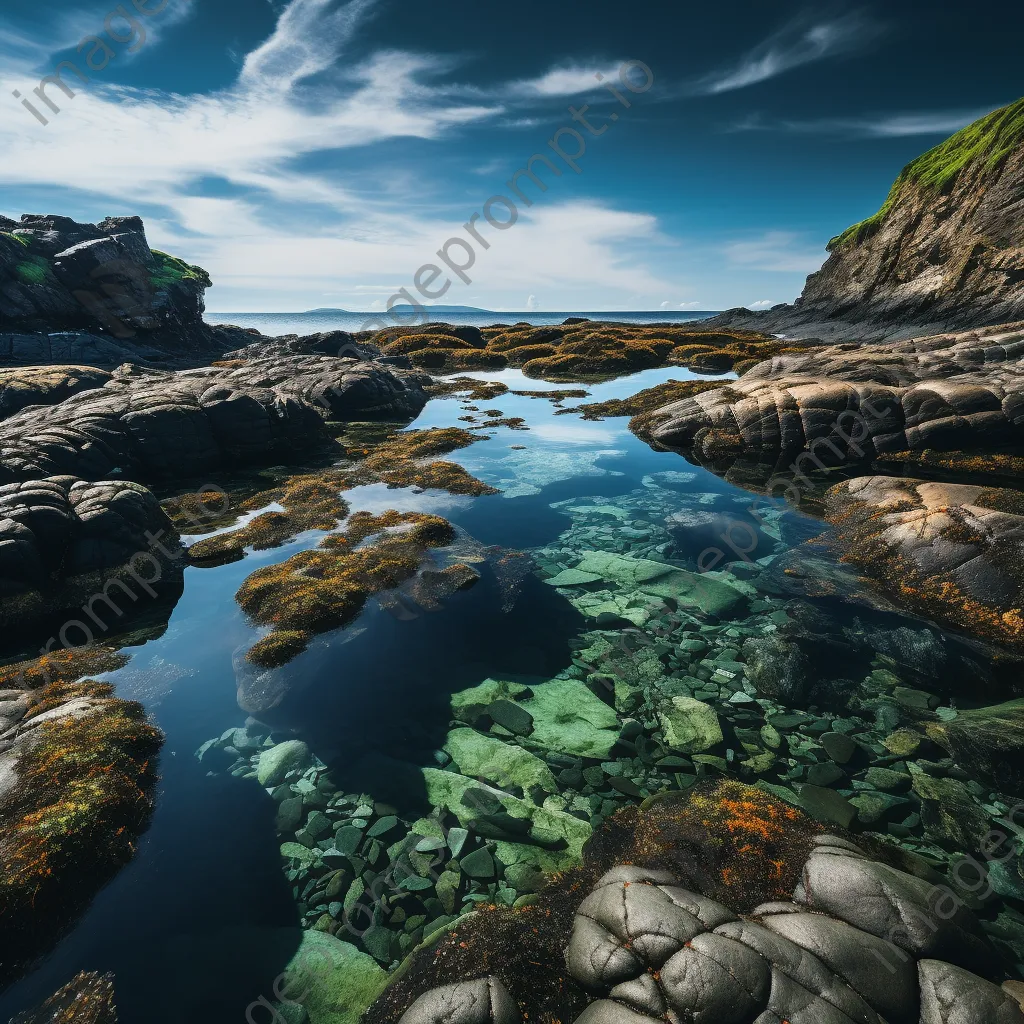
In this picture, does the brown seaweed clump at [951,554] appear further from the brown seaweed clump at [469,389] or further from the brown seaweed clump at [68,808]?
the brown seaweed clump at [469,389]

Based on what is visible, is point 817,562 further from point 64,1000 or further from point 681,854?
point 64,1000

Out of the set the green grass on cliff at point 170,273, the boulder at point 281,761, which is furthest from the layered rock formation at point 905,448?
the green grass on cliff at point 170,273

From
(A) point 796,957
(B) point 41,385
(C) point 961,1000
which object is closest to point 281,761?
(A) point 796,957

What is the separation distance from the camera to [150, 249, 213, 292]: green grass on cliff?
3201 inches

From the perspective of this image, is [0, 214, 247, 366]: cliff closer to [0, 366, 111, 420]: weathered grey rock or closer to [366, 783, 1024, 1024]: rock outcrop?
[0, 366, 111, 420]: weathered grey rock

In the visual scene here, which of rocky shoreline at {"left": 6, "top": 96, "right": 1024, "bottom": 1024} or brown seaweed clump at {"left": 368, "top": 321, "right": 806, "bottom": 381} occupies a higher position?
brown seaweed clump at {"left": 368, "top": 321, "right": 806, "bottom": 381}

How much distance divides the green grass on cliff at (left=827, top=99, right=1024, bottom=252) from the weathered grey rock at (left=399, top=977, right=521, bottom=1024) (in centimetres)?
7910

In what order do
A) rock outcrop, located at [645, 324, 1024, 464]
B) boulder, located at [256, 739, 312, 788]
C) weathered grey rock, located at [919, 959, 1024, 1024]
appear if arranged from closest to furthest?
1. weathered grey rock, located at [919, 959, 1024, 1024]
2. boulder, located at [256, 739, 312, 788]
3. rock outcrop, located at [645, 324, 1024, 464]

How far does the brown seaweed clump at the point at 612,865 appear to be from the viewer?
507 centimetres

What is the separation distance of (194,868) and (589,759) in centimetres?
622

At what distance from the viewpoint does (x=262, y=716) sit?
941 centimetres

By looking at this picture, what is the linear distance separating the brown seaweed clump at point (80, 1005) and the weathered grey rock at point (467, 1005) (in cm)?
335

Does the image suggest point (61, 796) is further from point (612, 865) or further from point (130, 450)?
point (130, 450)

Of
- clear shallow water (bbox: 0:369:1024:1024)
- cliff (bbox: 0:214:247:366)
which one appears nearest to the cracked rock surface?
clear shallow water (bbox: 0:369:1024:1024)
